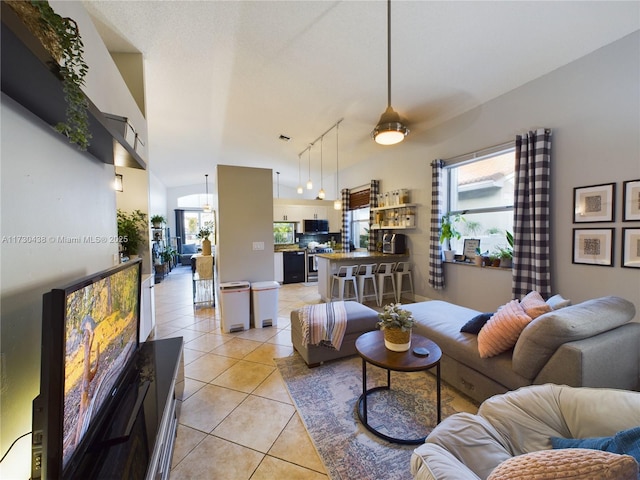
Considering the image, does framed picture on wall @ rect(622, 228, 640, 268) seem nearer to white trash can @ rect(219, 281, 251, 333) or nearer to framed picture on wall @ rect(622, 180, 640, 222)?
framed picture on wall @ rect(622, 180, 640, 222)

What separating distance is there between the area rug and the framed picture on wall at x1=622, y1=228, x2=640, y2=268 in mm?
2082

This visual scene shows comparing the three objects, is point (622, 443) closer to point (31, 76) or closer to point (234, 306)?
point (31, 76)

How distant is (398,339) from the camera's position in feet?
5.93

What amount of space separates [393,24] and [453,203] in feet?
9.18

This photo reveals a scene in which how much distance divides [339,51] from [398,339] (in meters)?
2.82

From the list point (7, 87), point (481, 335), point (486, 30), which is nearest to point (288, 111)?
point (486, 30)

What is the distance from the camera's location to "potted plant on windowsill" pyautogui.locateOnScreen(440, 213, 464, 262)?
3995mm

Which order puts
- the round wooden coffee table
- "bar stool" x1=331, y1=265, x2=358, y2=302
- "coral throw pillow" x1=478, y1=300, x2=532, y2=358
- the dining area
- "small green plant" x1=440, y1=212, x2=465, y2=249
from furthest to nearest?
the dining area, "bar stool" x1=331, y1=265, x2=358, y2=302, "small green plant" x1=440, y1=212, x2=465, y2=249, "coral throw pillow" x1=478, y1=300, x2=532, y2=358, the round wooden coffee table

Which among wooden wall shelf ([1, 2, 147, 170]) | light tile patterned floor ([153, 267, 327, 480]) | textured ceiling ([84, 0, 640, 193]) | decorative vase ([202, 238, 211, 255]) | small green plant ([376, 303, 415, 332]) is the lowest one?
light tile patterned floor ([153, 267, 327, 480])

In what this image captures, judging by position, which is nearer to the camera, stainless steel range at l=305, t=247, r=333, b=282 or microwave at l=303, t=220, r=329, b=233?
stainless steel range at l=305, t=247, r=333, b=282

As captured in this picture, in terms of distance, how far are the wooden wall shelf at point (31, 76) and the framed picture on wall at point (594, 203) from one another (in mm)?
3972

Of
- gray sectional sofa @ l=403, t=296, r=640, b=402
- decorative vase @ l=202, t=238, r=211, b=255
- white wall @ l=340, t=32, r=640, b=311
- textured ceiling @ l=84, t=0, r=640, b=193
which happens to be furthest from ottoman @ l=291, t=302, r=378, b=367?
textured ceiling @ l=84, t=0, r=640, b=193

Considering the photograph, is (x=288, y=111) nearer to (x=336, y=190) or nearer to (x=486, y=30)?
(x=486, y=30)

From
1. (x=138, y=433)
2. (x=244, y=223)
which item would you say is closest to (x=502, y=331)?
(x=138, y=433)
